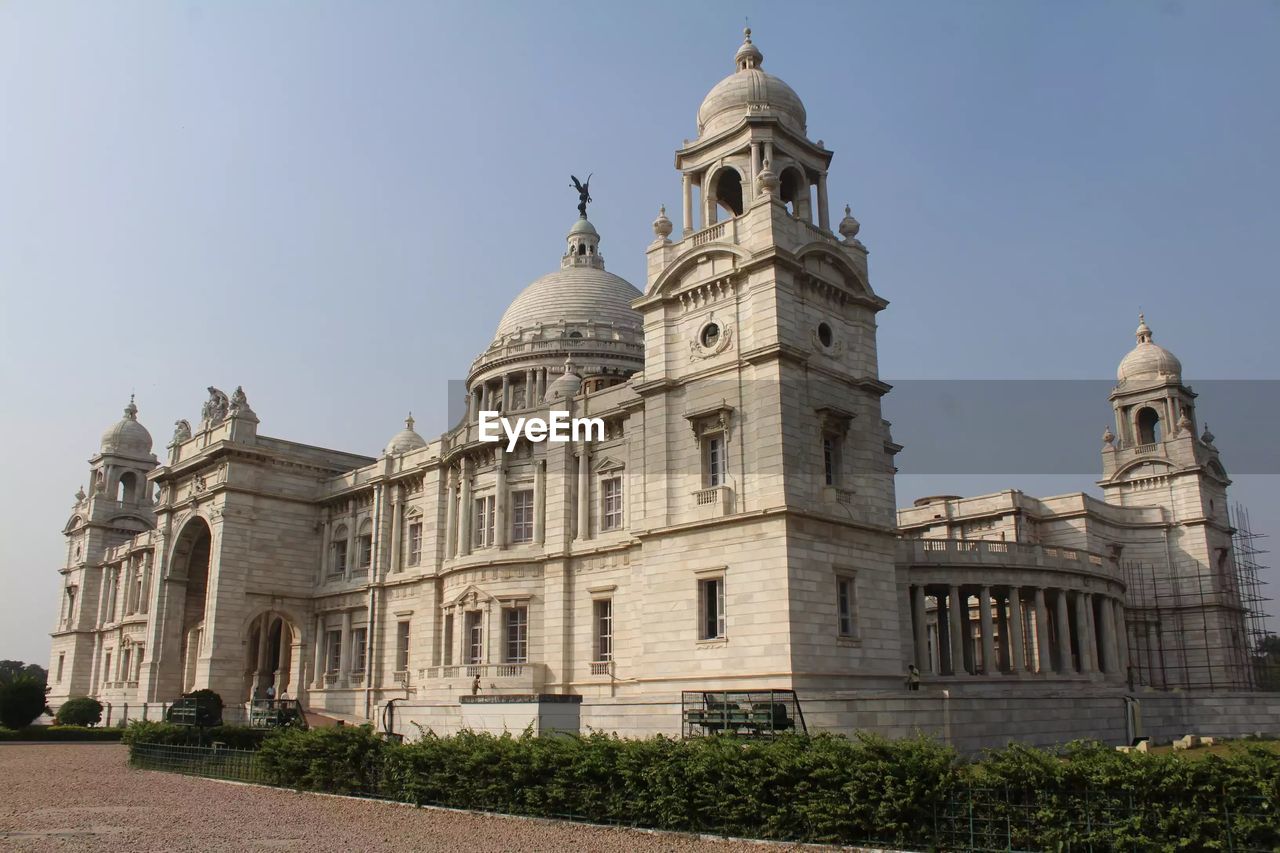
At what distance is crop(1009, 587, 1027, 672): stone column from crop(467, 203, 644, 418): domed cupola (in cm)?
2577

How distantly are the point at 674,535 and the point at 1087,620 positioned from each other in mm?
21811

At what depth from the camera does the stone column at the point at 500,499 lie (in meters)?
42.3

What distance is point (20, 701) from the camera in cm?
4600

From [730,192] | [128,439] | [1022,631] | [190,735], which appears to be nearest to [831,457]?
[730,192]

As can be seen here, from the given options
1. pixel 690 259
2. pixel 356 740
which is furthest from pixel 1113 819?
pixel 690 259

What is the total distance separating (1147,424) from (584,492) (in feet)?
130

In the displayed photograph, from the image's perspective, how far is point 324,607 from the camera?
175 feet

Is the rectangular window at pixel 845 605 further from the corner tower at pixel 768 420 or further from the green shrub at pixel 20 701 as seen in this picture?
the green shrub at pixel 20 701

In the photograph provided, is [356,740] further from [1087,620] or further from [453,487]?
[1087,620]

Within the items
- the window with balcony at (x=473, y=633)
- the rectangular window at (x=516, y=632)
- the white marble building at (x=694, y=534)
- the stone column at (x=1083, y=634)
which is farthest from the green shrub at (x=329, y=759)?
the stone column at (x=1083, y=634)

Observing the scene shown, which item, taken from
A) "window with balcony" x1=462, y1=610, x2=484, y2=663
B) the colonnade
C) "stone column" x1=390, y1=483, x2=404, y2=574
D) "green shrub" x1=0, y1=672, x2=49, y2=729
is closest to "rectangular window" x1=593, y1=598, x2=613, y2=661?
"window with balcony" x1=462, y1=610, x2=484, y2=663

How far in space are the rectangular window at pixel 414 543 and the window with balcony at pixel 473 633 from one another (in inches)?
296

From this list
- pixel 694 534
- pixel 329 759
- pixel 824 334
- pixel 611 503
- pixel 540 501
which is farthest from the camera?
pixel 540 501

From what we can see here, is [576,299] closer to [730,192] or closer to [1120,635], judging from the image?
[730,192]
